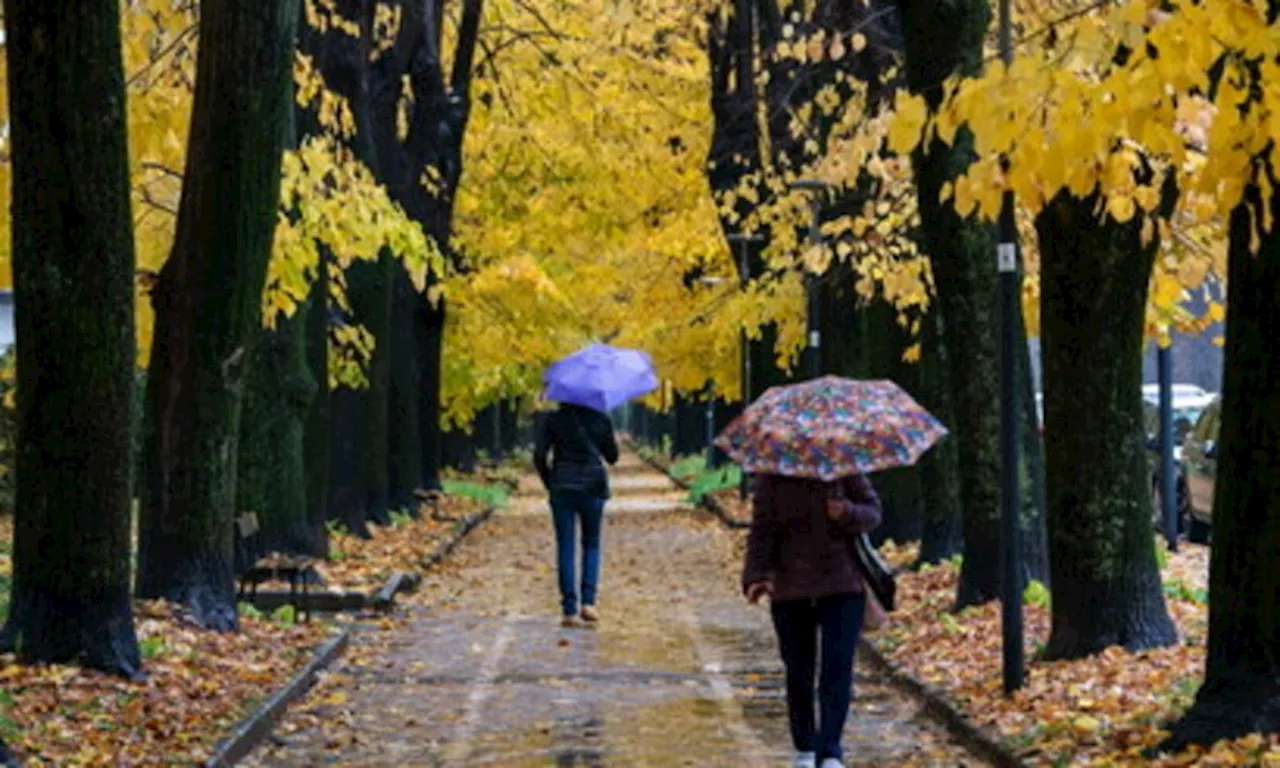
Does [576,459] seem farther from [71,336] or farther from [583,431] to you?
[71,336]

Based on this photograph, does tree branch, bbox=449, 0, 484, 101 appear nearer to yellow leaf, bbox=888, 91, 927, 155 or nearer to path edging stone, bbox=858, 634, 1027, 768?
path edging stone, bbox=858, 634, 1027, 768

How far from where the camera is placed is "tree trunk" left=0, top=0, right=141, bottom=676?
42.7 ft

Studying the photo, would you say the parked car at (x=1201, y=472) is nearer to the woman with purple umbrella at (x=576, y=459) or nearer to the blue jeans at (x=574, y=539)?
the blue jeans at (x=574, y=539)

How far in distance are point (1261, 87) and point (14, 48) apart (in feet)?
21.8

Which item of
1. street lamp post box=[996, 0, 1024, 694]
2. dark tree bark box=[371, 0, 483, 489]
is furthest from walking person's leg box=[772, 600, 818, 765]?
dark tree bark box=[371, 0, 483, 489]

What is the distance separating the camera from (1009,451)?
1354 cm

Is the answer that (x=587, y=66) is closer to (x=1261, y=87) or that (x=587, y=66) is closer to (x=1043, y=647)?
(x=1043, y=647)

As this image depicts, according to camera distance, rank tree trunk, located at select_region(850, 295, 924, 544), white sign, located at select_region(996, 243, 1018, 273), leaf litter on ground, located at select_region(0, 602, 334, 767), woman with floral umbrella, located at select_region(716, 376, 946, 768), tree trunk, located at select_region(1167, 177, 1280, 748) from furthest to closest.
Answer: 1. tree trunk, located at select_region(850, 295, 924, 544)
2. white sign, located at select_region(996, 243, 1018, 273)
3. leaf litter on ground, located at select_region(0, 602, 334, 767)
4. woman with floral umbrella, located at select_region(716, 376, 946, 768)
5. tree trunk, located at select_region(1167, 177, 1280, 748)

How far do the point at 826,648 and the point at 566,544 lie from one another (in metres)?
8.84

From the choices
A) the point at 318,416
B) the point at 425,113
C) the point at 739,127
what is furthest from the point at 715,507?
the point at 318,416

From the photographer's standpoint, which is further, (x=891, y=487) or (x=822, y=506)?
(x=891, y=487)

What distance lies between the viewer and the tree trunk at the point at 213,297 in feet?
52.8

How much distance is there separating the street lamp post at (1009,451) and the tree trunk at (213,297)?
17.1ft

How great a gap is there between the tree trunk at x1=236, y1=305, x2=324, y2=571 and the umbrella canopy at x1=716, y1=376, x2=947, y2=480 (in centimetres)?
1083
